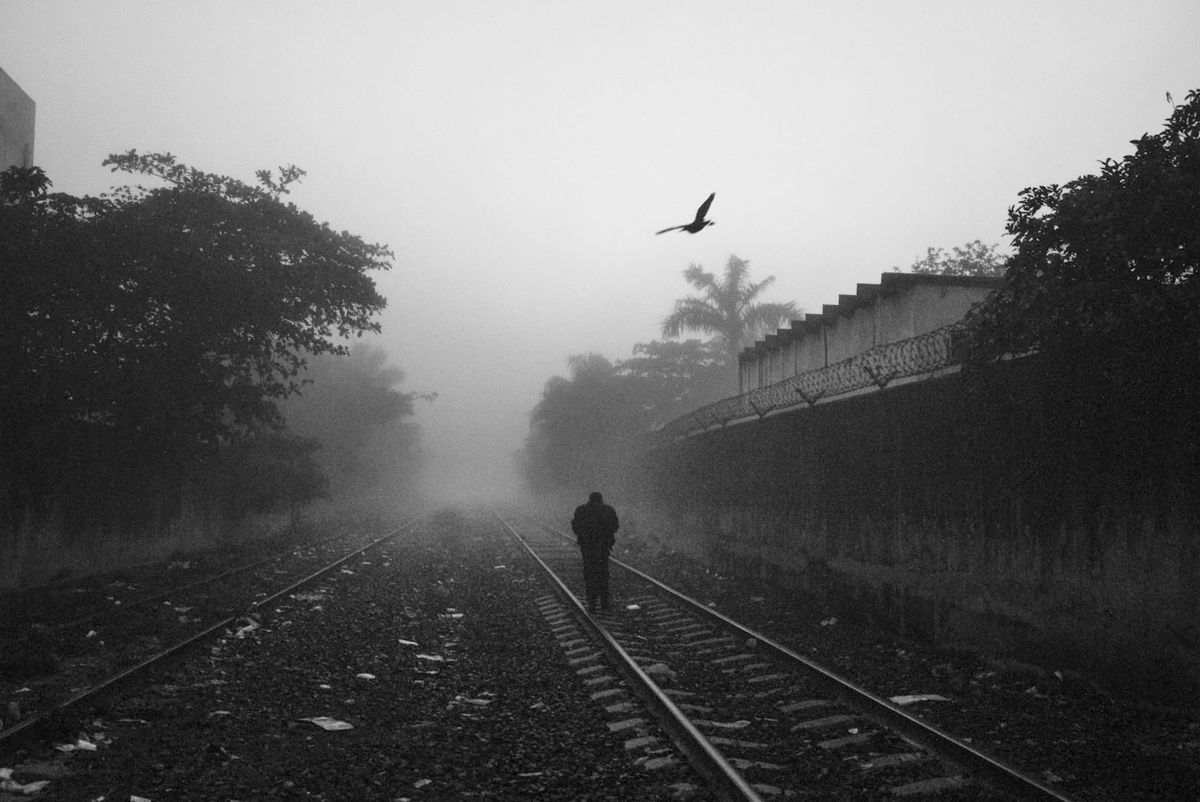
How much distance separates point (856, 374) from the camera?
42.6ft

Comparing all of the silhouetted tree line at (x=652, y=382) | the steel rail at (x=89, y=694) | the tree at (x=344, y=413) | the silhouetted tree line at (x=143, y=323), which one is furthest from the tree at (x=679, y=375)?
the steel rail at (x=89, y=694)

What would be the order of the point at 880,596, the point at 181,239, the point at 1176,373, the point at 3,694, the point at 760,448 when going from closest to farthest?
the point at 1176,373 → the point at 3,694 → the point at 880,596 → the point at 760,448 → the point at 181,239

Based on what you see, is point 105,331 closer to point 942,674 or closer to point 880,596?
point 880,596

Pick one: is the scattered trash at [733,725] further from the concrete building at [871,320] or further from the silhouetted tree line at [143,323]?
the silhouetted tree line at [143,323]

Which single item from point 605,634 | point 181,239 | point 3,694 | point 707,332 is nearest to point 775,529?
point 605,634

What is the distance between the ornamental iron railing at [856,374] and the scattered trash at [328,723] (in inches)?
280

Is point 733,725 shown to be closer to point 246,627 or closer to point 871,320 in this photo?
point 246,627

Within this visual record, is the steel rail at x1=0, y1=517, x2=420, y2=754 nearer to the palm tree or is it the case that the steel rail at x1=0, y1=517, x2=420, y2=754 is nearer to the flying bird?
the flying bird

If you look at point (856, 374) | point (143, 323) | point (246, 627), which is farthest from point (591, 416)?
point (246, 627)

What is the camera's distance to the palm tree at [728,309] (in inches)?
1743

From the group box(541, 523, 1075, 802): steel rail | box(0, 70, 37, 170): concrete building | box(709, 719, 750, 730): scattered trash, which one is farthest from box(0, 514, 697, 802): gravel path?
box(0, 70, 37, 170): concrete building

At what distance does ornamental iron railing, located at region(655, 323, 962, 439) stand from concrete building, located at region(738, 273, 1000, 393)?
1.45 metres

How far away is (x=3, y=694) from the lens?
25.6 ft

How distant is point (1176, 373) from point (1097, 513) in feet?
5.03
